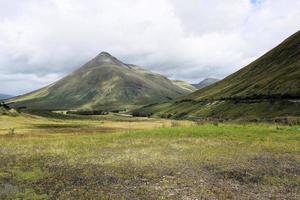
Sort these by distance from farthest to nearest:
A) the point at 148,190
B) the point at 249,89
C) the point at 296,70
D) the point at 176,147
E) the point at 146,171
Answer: the point at 249,89 → the point at 296,70 → the point at 176,147 → the point at 146,171 → the point at 148,190

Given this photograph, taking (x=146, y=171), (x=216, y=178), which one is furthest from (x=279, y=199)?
(x=146, y=171)

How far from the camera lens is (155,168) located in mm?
35938

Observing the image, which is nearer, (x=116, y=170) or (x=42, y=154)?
(x=116, y=170)

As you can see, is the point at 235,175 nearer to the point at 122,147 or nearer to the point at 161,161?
the point at 161,161

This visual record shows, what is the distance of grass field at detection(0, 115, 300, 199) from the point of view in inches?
1057

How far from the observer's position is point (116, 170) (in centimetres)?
3488

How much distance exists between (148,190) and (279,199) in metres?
9.34

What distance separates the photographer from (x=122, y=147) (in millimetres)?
51250

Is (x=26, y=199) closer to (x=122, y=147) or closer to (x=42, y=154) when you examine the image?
(x=42, y=154)

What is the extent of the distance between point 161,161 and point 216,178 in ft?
30.0

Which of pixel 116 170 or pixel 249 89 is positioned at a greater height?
pixel 249 89

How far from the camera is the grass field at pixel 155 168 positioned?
26.9 metres

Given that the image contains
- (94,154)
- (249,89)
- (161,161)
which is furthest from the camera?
(249,89)

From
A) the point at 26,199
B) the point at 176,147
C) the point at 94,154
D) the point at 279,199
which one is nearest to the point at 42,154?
the point at 94,154
